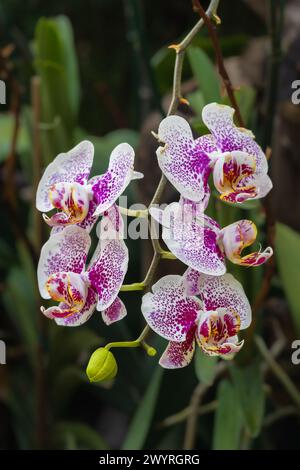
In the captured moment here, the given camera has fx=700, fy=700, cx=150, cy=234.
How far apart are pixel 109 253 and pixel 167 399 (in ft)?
1.17

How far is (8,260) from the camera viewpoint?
37.9 inches

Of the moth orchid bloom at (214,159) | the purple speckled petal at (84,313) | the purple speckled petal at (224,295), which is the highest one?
the moth orchid bloom at (214,159)

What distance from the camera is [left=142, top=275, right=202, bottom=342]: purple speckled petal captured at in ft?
1.46

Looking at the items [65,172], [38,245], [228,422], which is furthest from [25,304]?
[65,172]

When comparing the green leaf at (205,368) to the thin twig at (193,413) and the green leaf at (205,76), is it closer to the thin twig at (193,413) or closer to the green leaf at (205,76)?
the thin twig at (193,413)

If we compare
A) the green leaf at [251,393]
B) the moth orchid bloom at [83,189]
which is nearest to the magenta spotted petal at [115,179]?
the moth orchid bloom at [83,189]

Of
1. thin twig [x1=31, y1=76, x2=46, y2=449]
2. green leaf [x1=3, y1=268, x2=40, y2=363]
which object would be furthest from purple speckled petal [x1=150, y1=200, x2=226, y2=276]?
green leaf [x1=3, y1=268, x2=40, y2=363]

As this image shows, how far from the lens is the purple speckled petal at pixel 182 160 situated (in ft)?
1.42

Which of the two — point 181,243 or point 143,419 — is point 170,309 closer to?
point 181,243

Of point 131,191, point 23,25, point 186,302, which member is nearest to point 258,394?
point 186,302

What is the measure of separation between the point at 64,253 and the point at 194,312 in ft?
0.31

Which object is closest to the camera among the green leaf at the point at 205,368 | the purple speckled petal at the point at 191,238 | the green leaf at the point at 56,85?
the purple speckled petal at the point at 191,238

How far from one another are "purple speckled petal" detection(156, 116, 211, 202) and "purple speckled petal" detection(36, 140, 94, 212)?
7cm
